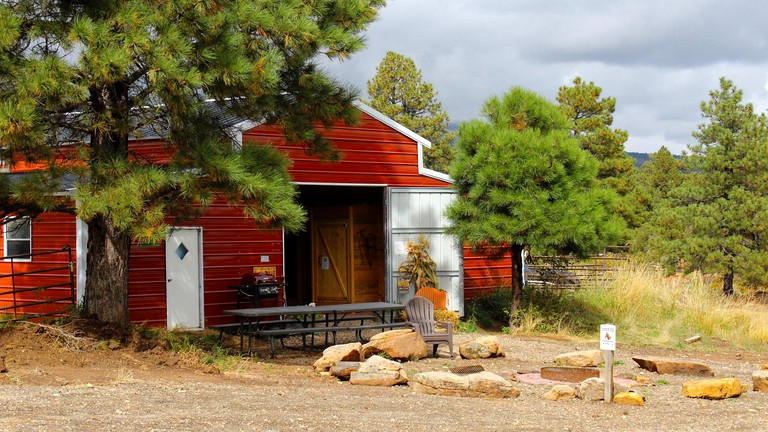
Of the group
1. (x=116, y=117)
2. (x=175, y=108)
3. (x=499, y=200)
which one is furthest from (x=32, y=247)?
(x=499, y=200)

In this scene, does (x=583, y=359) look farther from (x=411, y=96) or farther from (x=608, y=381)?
(x=411, y=96)

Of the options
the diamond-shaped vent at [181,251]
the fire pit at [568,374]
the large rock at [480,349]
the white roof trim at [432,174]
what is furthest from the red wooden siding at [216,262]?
the fire pit at [568,374]

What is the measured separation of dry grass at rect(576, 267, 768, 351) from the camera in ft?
55.3

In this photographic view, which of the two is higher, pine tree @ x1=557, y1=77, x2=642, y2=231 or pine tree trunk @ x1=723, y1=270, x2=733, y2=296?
pine tree @ x1=557, y1=77, x2=642, y2=231

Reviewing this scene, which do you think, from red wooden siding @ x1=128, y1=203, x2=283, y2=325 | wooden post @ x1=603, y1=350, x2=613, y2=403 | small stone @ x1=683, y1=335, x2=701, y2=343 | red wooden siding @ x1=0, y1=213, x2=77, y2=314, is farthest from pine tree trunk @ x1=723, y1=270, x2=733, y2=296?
red wooden siding @ x1=0, y1=213, x2=77, y2=314

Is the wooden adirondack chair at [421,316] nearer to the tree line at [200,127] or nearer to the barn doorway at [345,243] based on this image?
the tree line at [200,127]

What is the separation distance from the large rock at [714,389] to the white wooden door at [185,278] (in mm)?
8210

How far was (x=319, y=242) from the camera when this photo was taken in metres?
20.1

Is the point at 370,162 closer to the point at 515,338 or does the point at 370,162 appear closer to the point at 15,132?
the point at 515,338

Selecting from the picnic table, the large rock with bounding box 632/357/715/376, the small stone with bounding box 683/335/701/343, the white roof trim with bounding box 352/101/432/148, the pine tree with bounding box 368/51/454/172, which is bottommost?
the small stone with bounding box 683/335/701/343

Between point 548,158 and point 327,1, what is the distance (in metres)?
5.52

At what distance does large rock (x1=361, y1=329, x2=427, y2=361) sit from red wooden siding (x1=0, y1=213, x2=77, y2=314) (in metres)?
5.29

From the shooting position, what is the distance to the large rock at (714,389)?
32.1 feet

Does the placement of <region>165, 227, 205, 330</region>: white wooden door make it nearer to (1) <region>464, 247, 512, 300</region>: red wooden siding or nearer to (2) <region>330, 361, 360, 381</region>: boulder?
(2) <region>330, 361, 360, 381</region>: boulder
